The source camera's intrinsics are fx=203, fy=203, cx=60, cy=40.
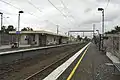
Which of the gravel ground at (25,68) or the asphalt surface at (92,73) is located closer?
the asphalt surface at (92,73)

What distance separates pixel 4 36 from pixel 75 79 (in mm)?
38254

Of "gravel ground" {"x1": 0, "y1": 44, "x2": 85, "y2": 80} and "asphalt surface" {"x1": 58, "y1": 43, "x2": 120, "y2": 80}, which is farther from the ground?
"asphalt surface" {"x1": 58, "y1": 43, "x2": 120, "y2": 80}

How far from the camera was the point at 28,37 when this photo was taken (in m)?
67.2

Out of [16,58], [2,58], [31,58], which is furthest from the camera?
[31,58]

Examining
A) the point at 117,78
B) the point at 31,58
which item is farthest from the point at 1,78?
the point at 31,58

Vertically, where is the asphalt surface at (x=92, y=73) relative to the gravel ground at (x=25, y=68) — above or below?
above

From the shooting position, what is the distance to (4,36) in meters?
46.4

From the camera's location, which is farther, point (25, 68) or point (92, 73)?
point (25, 68)

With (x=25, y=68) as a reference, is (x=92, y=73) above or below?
above

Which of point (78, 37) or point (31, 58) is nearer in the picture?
point (31, 58)

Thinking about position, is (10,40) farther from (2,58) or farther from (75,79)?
(75,79)

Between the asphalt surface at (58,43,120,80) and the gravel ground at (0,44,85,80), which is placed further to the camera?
the gravel ground at (0,44,85,80)

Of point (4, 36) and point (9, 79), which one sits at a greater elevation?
point (4, 36)

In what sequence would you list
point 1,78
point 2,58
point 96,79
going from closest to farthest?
point 96,79 → point 1,78 → point 2,58
